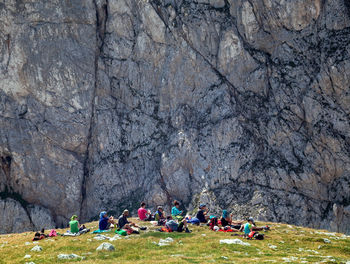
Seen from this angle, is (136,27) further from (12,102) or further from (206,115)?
(12,102)

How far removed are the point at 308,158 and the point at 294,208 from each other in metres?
6.90

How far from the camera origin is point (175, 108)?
63.2m

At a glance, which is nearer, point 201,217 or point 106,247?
point 106,247

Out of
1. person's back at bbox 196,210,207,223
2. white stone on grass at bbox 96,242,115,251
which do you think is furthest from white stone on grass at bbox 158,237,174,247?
person's back at bbox 196,210,207,223

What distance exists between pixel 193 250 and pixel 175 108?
1657 inches

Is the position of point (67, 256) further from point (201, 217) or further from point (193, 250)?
point (201, 217)

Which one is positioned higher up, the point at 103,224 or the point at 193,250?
the point at 103,224

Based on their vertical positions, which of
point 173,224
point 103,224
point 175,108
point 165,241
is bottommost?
point 165,241

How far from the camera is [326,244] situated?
26328 mm

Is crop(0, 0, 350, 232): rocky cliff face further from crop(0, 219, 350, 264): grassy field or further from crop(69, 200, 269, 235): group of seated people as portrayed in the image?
crop(0, 219, 350, 264): grassy field

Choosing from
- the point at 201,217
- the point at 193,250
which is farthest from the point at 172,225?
the point at 193,250

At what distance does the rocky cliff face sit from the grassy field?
2443 cm

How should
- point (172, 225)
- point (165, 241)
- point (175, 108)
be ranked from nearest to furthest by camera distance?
point (165, 241) < point (172, 225) < point (175, 108)

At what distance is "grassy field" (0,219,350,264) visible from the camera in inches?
773
